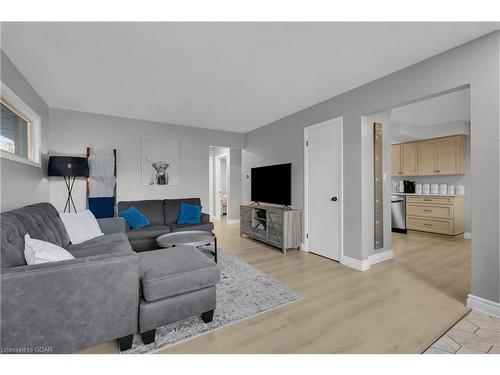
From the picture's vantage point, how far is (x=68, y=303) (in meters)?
1.28

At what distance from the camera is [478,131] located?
6.41 ft

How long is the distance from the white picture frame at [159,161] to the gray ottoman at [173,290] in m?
2.97

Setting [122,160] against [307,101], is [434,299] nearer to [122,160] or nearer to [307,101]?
[307,101]

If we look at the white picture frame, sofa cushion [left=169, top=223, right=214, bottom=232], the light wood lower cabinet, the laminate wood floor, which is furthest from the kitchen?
the white picture frame

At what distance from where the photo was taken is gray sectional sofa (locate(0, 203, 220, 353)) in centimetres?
120

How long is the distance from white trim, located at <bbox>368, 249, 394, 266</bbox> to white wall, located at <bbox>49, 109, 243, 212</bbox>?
134 inches

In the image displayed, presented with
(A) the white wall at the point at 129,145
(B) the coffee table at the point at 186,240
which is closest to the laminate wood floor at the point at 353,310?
(B) the coffee table at the point at 186,240

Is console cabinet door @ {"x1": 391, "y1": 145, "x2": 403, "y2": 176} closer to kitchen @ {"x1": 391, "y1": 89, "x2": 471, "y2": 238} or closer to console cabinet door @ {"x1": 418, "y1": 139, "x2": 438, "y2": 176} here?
kitchen @ {"x1": 391, "y1": 89, "x2": 471, "y2": 238}

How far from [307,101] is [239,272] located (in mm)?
2727

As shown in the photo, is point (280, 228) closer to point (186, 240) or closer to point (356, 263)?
point (356, 263)

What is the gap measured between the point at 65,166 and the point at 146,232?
5.18 feet

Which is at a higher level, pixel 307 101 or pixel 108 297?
pixel 307 101

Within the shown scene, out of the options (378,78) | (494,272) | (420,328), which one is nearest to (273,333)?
(420,328)

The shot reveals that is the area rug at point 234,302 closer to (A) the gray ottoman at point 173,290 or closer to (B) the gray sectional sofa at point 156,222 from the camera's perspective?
(A) the gray ottoman at point 173,290
